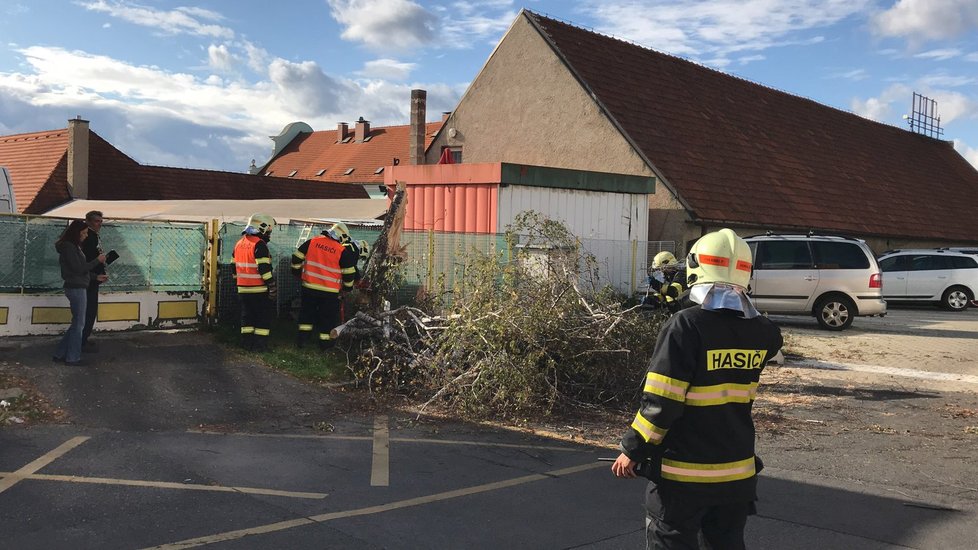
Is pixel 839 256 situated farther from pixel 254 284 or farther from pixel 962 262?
pixel 254 284

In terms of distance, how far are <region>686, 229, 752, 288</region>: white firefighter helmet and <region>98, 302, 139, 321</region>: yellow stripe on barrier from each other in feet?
29.9

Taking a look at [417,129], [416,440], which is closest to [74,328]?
[416,440]

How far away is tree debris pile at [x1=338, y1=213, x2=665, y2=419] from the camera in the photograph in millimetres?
8555

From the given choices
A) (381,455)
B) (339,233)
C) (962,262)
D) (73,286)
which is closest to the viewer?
(381,455)

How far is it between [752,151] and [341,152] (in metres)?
37.5

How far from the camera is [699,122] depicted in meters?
24.0

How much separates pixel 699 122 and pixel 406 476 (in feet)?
64.8

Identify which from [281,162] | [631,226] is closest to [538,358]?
[631,226]

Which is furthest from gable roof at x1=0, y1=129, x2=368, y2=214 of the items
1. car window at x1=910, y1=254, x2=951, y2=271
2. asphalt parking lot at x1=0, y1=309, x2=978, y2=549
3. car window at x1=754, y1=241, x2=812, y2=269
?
asphalt parking lot at x1=0, y1=309, x2=978, y2=549

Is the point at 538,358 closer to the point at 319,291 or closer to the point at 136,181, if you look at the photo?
the point at 319,291

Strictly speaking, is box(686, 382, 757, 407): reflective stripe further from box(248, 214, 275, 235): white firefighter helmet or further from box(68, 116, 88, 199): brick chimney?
box(68, 116, 88, 199): brick chimney

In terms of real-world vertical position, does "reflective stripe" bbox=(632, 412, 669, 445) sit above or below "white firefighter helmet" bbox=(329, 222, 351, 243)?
below

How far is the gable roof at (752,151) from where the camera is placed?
70.0ft

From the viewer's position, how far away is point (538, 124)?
74.3 feet
